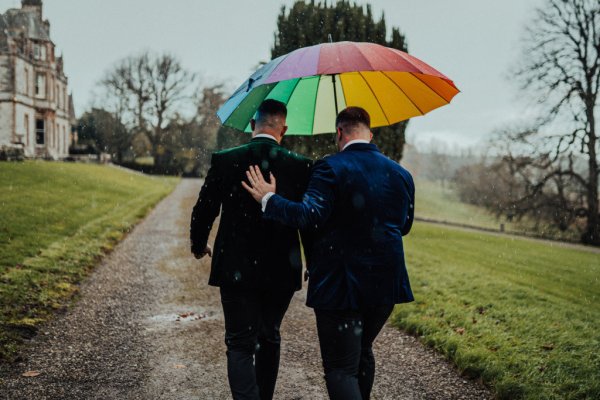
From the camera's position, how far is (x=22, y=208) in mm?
13297

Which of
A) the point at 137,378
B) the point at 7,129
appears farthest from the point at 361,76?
the point at 7,129

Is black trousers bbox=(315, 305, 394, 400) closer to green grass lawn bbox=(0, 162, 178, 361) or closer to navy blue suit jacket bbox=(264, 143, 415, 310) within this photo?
navy blue suit jacket bbox=(264, 143, 415, 310)

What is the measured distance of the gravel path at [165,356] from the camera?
3754mm

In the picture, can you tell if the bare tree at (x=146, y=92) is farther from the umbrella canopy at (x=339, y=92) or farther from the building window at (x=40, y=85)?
the umbrella canopy at (x=339, y=92)

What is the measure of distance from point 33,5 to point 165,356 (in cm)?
4507

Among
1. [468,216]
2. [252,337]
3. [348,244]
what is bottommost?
[468,216]

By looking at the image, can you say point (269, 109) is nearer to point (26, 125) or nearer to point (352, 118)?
point (352, 118)

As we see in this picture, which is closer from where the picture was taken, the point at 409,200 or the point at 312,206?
the point at 312,206

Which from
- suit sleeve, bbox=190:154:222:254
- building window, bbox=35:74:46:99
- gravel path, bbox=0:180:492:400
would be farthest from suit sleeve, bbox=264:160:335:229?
building window, bbox=35:74:46:99

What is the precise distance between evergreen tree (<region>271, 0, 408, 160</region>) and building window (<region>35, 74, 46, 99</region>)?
26213 mm

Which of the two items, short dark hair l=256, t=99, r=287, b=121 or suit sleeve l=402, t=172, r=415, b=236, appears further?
short dark hair l=256, t=99, r=287, b=121

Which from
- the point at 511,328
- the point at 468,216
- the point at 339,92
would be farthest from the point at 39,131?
the point at 511,328

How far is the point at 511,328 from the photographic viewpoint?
5586mm

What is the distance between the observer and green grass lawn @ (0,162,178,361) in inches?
222
